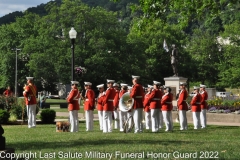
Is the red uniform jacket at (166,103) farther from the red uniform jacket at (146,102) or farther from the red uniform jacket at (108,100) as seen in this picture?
the red uniform jacket at (108,100)

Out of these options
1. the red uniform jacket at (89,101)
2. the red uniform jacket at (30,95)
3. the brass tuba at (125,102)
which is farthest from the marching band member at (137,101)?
the red uniform jacket at (30,95)

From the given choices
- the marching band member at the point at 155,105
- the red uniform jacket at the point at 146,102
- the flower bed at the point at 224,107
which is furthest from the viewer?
the flower bed at the point at 224,107

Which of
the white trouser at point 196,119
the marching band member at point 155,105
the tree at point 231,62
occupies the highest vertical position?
the tree at point 231,62

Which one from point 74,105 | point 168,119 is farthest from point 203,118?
point 74,105

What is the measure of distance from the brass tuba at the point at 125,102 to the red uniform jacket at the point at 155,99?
926 millimetres

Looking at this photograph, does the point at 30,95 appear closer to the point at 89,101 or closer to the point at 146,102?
the point at 89,101

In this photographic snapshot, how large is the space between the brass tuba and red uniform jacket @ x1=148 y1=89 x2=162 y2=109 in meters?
0.93

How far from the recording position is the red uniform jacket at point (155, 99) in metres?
19.1

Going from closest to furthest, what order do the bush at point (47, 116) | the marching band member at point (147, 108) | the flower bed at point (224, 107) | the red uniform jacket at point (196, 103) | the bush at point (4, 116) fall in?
1. the marching band member at point (147, 108)
2. the red uniform jacket at point (196, 103)
3. the bush at point (4, 116)
4. the bush at point (47, 116)
5. the flower bed at point (224, 107)

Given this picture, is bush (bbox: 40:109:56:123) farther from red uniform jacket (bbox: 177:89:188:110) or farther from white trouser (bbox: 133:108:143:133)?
white trouser (bbox: 133:108:143:133)

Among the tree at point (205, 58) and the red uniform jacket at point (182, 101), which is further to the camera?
the tree at point (205, 58)

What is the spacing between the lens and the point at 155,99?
19.1 meters

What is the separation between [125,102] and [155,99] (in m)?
1.14

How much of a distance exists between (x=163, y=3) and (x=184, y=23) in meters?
1.47
